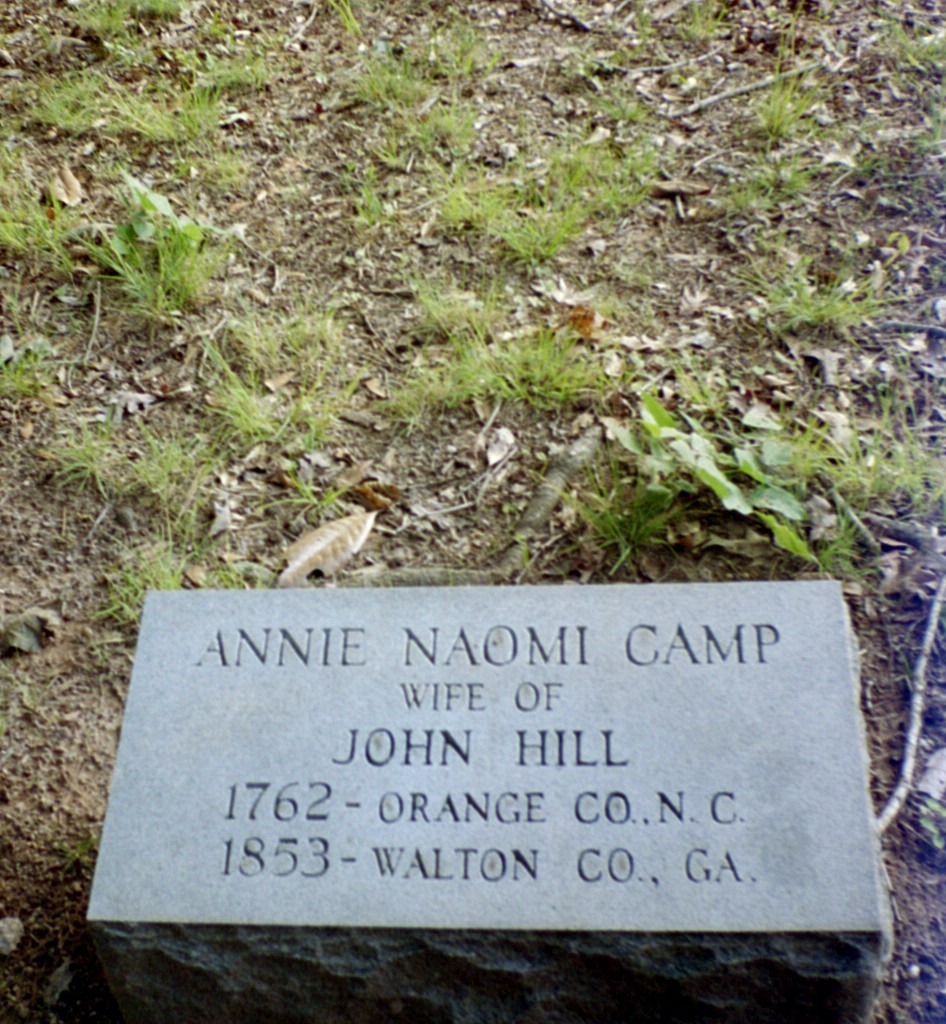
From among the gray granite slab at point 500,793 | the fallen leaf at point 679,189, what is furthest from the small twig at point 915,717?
the fallen leaf at point 679,189

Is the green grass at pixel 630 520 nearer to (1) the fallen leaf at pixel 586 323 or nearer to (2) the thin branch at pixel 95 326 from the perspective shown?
(1) the fallen leaf at pixel 586 323

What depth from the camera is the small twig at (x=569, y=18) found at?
13.4 ft

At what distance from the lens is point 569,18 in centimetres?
414

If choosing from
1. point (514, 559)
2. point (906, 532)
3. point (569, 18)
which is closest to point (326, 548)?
point (514, 559)

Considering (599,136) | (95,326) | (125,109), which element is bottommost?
(95,326)

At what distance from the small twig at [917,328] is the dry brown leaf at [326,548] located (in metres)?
1.50

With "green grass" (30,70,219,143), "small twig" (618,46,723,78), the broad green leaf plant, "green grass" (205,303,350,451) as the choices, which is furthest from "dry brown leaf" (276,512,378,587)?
"small twig" (618,46,723,78)

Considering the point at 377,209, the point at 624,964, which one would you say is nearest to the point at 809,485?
the point at 624,964

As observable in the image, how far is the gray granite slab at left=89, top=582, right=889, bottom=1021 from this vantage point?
5.60 ft

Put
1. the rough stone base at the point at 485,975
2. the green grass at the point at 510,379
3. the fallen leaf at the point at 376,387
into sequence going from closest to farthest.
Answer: the rough stone base at the point at 485,975 → the green grass at the point at 510,379 → the fallen leaf at the point at 376,387

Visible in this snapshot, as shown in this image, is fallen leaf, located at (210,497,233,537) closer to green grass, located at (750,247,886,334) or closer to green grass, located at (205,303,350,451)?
green grass, located at (205,303,350,451)

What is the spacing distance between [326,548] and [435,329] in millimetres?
812

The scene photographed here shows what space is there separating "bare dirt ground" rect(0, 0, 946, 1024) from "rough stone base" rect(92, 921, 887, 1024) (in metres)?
0.39

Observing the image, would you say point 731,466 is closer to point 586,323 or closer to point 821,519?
point 821,519
